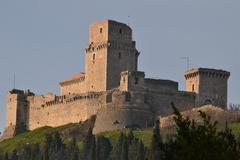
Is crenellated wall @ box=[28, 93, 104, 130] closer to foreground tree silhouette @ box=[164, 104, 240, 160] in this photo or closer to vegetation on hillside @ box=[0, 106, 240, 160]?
vegetation on hillside @ box=[0, 106, 240, 160]

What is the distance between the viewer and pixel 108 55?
11306cm

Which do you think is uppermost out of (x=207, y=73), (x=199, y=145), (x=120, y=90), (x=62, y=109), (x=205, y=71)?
(x=205, y=71)

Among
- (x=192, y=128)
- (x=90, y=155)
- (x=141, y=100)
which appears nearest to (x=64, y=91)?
(x=141, y=100)

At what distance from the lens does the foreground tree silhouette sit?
3109 cm

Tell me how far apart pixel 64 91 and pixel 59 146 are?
19.1m

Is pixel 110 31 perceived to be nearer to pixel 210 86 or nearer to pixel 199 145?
pixel 210 86

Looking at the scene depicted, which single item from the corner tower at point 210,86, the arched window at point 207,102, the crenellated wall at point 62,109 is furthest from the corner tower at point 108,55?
the arched window at point 207,102

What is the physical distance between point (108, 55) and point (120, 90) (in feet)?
16.1

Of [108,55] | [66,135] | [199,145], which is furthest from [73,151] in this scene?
[199,145]

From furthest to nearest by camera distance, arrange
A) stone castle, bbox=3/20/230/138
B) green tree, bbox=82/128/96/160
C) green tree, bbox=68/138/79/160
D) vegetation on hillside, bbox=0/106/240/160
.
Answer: stone castle, bbox=3/20/230/138 < green tree, bbox=82/128/96/160 < green tree, bbox=68/138/79/160 < vegetation on hillside, bbox=0/106/240/160

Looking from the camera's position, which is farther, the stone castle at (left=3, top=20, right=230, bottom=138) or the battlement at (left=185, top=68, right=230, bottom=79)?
the battlement at (left=185, top=68, right=230, bottom=79)

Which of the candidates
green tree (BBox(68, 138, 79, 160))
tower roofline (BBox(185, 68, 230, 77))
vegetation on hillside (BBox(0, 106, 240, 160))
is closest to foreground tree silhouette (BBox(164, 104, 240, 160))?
vegetation on hillside (BBox(0, 106, 240, 160))

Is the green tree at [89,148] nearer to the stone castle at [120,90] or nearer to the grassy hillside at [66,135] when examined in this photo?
the grassy hillside at [66,135]

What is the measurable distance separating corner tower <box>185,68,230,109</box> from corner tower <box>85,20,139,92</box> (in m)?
6.88
